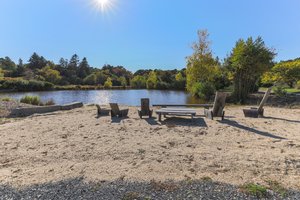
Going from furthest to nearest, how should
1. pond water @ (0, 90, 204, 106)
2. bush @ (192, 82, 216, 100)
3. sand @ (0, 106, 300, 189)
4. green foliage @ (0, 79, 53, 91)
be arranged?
green foliage @ (0, 79, 53, 91) → bush @ (192, 82, 216, 100) → pond water @ (0, 90, 204, 106) → sand @ (0, 106, 300, 189)

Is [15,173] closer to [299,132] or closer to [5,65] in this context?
[299,132]

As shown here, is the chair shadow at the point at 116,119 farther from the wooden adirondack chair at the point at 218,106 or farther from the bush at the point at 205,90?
the bush at the point at 205,90

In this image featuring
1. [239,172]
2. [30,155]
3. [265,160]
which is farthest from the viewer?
[30,155]

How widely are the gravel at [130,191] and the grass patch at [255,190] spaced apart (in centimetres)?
6

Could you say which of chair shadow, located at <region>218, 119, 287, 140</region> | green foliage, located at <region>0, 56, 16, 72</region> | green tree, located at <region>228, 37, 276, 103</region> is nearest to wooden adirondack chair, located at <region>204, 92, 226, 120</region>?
chair shadow, located at <region>218, 119, 287, 140</region>

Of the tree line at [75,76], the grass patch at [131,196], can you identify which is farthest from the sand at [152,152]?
the tree line at [75,76]

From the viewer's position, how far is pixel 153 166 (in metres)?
3.72

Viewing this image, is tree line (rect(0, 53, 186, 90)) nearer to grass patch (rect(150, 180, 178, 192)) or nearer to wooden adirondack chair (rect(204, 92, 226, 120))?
wooden adirondack chair (rect(204, 92, 226, 120))

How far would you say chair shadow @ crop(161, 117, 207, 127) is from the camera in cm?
→ 711

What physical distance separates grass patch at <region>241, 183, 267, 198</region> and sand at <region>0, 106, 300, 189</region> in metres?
0.16

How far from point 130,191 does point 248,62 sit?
45.6 ft

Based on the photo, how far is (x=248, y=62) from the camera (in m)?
14.2

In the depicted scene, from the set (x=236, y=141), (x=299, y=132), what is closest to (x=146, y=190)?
(x=236, y=141)

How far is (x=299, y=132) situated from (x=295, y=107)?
248 inches
